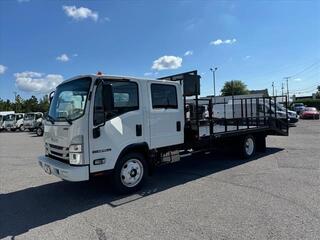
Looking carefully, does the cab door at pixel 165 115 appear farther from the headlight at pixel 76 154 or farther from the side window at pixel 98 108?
the headlight at pixel 76 154

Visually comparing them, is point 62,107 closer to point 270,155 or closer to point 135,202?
point 135,202

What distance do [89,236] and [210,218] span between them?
1904 millimetres

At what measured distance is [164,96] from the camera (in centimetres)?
696

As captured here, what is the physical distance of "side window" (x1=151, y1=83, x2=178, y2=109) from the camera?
670cm

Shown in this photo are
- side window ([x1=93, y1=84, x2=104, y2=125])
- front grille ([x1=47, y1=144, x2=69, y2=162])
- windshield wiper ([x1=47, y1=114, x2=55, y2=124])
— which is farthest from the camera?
windshield wiper ([x1=47, y1=114, x2=55, y2=124])

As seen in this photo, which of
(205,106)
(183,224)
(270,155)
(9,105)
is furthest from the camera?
(9,105)

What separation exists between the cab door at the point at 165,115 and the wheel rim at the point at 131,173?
1.82 feet

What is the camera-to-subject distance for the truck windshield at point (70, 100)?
561cm

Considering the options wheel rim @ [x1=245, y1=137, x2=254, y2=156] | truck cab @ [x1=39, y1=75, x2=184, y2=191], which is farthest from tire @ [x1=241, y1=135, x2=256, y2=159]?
truck cab @ [x1=39, y1=75, x2=184, y2=191]

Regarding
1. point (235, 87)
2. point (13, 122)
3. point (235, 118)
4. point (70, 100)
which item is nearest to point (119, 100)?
point (70, 100)

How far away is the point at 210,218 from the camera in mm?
4785

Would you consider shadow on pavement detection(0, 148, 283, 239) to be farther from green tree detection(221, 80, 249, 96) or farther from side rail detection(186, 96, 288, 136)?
green tree detection(221, 80, 249, 96)

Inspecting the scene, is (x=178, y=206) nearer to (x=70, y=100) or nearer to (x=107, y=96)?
(x=107, y=96)

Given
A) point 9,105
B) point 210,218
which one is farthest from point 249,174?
point 9,105
